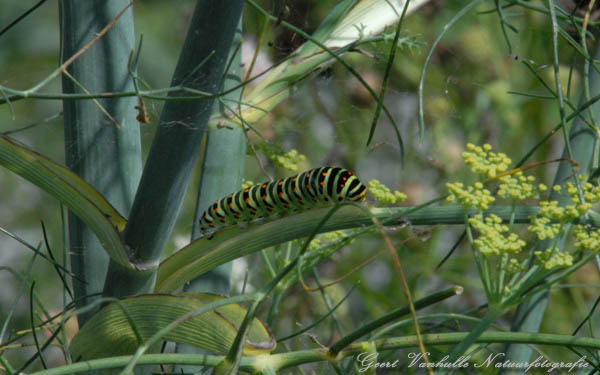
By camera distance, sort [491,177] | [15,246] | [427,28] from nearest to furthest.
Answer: [491,177] → [427,28] → [15,246]

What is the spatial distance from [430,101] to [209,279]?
82 cm

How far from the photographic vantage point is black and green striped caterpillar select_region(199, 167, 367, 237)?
2.52ft

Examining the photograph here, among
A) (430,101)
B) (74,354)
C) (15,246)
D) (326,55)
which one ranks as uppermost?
(15,246)

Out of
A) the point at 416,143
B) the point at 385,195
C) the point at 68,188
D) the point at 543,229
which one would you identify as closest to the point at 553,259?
the point at 543,229

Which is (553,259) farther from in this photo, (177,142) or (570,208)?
(177,142)

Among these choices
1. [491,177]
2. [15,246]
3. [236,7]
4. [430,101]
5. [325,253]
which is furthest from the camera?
[15,246]

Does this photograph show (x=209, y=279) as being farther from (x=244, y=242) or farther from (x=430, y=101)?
(x=430, y=101)

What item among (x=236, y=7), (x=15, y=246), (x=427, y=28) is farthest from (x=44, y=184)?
(x=15, y=246)

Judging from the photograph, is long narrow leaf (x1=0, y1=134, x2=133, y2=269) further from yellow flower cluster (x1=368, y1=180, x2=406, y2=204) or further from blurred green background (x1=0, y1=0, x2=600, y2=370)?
blurred green background (x1=0, y1=0, x2=600, y2=370)

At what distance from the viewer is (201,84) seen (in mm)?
549

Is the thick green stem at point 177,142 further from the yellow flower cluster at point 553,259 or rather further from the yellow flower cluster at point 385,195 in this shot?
the yellow flower cluster at point 553,259

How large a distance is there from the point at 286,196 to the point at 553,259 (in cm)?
33

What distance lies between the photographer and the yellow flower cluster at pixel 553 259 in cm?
55

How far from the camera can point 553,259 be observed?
1.84 ft
